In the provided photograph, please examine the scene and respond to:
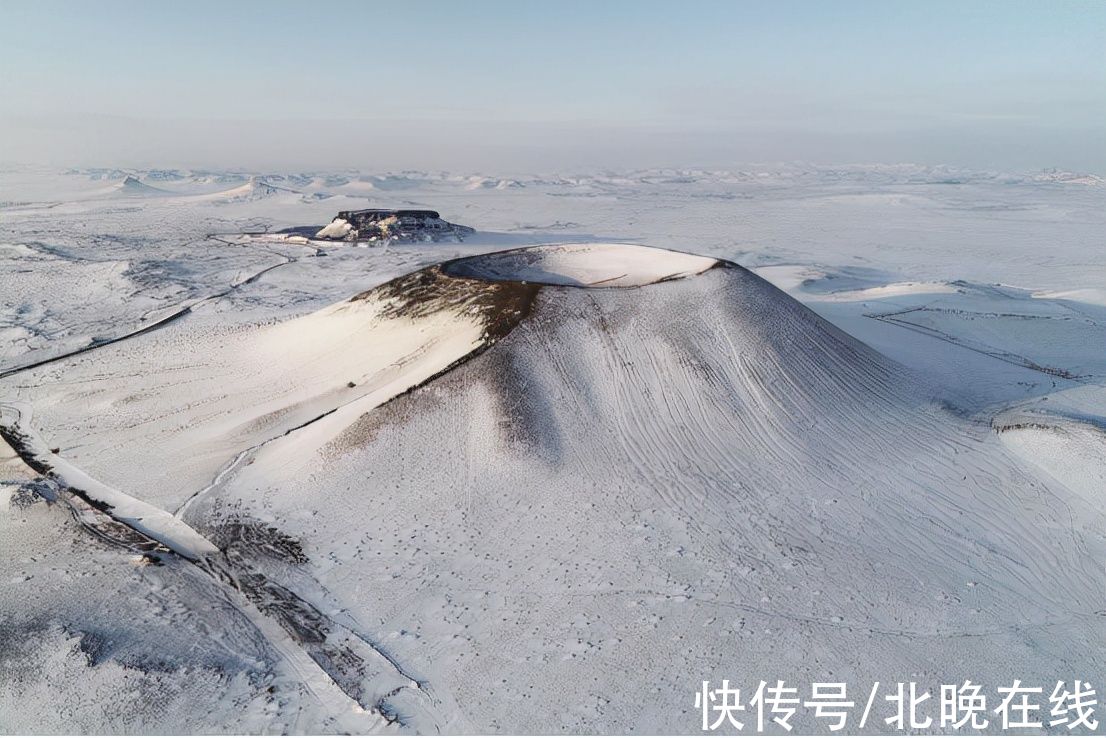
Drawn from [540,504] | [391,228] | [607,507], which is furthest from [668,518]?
[391,228]

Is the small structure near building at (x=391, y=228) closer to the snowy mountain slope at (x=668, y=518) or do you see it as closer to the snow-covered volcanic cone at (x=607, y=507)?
the snow-covered volcanic cone at (x=607, y=507)

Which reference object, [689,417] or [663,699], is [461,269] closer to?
[689,417]

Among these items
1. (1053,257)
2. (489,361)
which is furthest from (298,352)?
(1053,257)

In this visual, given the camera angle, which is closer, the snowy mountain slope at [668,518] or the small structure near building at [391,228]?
the snowy mountain slope at [668,518]

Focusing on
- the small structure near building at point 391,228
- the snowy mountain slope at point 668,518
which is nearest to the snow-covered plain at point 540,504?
the snowy mountain slope at point 668,518

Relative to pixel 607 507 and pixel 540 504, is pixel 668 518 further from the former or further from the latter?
pixel 540 504

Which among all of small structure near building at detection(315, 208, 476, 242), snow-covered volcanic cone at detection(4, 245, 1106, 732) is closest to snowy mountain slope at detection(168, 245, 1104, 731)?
snow-covered volcanic cone at detection(4, 245, 1106, 732)
